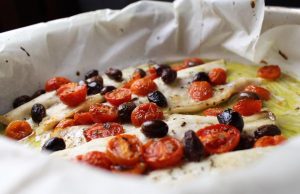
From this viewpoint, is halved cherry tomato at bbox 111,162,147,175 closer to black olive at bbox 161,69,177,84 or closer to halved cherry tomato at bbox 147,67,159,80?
black olive at bbox 161,69,177,84

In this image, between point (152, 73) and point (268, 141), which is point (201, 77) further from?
point (268, 141)

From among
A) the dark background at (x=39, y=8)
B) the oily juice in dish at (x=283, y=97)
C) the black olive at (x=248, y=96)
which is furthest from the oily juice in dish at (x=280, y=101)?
the dark background at (x=39, y=8)

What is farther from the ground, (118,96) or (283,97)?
(118,96)

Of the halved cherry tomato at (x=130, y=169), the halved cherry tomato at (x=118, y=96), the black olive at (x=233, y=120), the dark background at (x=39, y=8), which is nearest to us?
the halved cherry tomato at (x=130, y=169)

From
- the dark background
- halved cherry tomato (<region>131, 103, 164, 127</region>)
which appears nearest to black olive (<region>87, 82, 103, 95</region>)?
halved cherry tomato (<region>131, 103, 164, 127</region>)

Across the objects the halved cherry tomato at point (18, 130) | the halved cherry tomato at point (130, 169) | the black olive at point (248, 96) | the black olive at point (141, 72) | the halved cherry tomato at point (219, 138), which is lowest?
the halved cherry tomato at point (18, 130)

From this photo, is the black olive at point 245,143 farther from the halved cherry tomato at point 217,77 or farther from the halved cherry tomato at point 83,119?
the halved cherry tomato at point 83,119

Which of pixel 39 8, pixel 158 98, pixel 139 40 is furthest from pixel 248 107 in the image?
pixel 39 8
